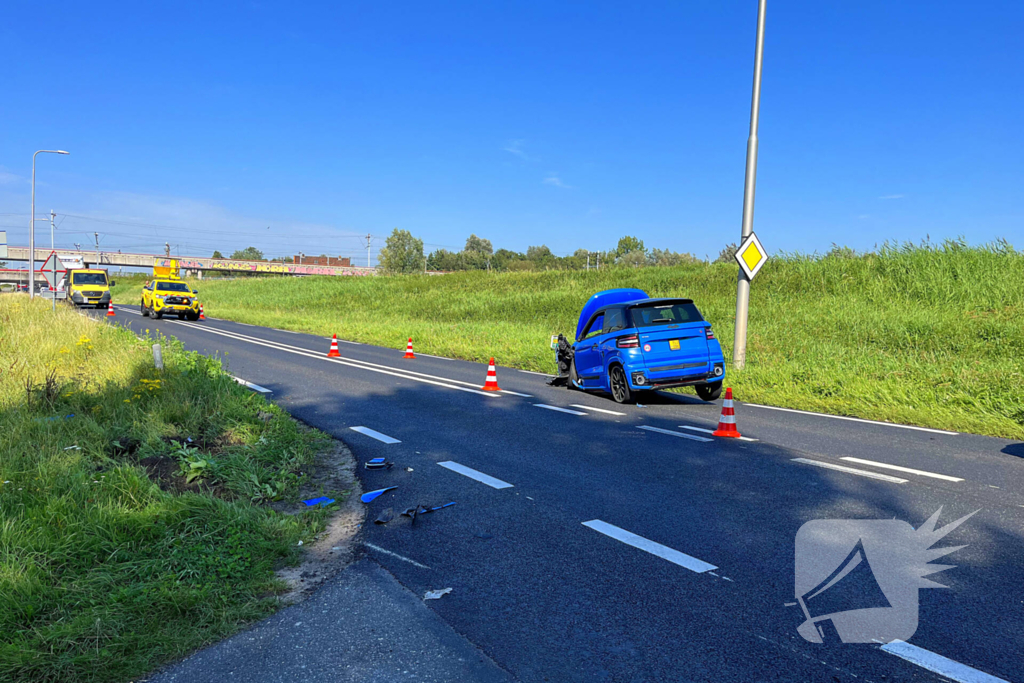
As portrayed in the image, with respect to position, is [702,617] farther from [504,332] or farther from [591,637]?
[504,332]

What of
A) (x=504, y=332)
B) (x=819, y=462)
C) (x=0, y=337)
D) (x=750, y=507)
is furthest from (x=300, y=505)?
(x=504, y=332)

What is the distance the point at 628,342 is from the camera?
11.4m

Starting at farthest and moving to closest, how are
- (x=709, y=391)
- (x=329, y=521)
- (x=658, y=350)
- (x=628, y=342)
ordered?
(x=709, y=391) < (x=628, y=342) < (x=658, y=350) < (x=329, y=521)

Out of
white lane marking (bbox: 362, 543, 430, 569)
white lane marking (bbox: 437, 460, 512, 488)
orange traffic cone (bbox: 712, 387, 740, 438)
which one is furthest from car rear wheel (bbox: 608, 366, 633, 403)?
white lane marking (bbox: 362, 543, 430, 569)

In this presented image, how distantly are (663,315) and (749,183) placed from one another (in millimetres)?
4611

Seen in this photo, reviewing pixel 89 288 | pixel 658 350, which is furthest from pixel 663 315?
pixel 89 288

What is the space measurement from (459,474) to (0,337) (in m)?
11.1

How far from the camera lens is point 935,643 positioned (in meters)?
3.26

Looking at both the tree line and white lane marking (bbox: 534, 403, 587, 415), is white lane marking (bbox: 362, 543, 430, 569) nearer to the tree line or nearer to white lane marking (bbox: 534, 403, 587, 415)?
white lane marking (bbox: 534, 403, 587, 415)

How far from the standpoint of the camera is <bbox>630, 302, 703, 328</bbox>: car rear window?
11.5 meters

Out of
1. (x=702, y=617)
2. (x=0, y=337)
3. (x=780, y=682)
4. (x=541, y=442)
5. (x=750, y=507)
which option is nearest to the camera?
(x=780, y=682)

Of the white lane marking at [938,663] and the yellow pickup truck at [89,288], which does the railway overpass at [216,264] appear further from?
the white lane marking at [938,663]

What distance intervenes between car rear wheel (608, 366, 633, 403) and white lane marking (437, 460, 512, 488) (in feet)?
16.3

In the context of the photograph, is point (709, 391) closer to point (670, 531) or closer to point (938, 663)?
point (670, 531)
